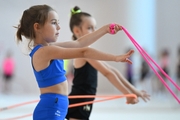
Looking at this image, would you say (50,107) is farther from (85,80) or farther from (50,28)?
(85,80)

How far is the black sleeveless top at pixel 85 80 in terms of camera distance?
3322 mm

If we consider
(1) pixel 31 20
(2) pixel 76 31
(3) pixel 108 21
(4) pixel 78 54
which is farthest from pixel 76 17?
(3) pixel 108 21

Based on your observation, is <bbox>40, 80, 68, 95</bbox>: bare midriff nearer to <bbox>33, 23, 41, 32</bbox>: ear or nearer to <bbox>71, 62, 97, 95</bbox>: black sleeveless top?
<bbox>33, 23, 41, 32</bbox>: ear

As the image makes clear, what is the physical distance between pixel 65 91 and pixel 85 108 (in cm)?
87

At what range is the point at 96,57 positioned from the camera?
2.18 m

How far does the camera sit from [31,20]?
2445 millimetres

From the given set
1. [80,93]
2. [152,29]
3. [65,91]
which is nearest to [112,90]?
[152,29]

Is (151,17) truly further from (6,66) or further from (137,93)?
(137,93)

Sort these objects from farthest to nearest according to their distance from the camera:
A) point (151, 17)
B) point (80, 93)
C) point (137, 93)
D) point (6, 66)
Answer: point (151, 17) < point (6, 66) < point (80, 93) < point (137, 93)

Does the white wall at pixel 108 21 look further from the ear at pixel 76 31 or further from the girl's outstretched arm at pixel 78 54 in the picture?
the girl's outstretched arm at pixel 78 54

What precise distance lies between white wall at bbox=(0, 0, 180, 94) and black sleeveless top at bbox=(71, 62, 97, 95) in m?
8.45

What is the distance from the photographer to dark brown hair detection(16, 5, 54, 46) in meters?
2.42

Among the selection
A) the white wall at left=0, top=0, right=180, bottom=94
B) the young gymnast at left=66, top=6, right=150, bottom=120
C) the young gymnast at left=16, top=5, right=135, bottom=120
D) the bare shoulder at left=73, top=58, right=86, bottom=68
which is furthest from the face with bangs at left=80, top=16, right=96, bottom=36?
the white wall at left=0, top=0, right=180, bottom=94

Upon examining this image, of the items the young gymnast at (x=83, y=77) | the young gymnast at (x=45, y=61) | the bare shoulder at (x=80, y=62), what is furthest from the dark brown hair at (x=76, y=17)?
the young gymnast at (x=45, y=61)
